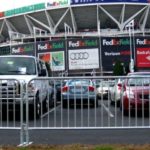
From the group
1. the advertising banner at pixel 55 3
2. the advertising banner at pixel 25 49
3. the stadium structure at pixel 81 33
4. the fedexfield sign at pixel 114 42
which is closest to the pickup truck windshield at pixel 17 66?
the stadium structure at pixel 81 33

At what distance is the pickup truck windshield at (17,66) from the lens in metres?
17.1

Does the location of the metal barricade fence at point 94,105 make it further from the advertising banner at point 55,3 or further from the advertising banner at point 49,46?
the advertising banner at point 55,3

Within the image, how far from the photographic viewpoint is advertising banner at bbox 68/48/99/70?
98.9 m

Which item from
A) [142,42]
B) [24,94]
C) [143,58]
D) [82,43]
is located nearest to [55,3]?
[82,43]

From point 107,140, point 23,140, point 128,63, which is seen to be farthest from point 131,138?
point 128,63

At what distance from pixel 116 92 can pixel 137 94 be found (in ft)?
1.85

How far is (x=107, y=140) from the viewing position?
1059 centimetres

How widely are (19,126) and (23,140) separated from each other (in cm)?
61

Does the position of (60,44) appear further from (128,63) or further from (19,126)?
(19,126)

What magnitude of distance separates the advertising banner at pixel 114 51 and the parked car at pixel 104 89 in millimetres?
88188

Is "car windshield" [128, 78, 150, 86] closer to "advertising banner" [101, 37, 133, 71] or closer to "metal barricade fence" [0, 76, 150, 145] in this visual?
"metal barricade fence" [0, 76, 150, 145]

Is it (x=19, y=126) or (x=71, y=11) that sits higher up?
(x=71, y=11)

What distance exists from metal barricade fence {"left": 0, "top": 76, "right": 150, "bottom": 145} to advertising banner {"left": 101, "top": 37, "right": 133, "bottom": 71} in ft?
289

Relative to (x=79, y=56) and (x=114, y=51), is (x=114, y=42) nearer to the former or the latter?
(x=114, y=51)
